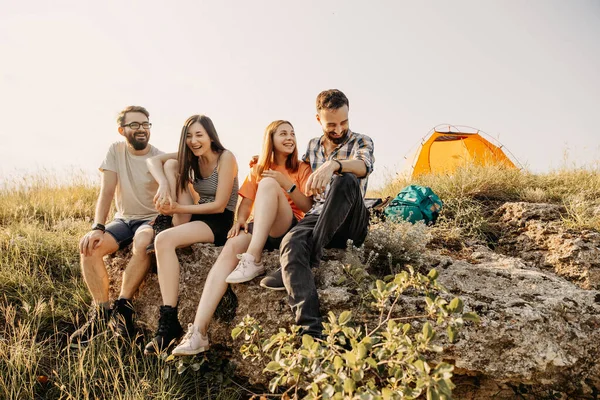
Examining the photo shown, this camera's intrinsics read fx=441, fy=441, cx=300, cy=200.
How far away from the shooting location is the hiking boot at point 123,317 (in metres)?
3.40

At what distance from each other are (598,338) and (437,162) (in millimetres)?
6583

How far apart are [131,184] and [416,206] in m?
3.05

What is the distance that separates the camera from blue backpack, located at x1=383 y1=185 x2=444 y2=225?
496 cm

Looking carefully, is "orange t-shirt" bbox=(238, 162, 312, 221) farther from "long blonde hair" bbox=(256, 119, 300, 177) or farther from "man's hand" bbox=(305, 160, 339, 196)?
"man's hand" bbox=(305, 160, 339, 196)

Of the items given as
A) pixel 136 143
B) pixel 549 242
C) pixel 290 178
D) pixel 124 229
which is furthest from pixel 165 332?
pixel 549 242

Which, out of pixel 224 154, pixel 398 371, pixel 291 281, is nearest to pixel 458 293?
pixel 291 281

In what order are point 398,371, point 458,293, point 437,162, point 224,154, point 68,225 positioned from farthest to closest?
1. point 437,162
2. point 68,225
3. point 224,154
4. point 458,293
5. point 398,371

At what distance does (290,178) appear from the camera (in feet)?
12.8

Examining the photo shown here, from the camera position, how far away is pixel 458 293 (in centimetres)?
302

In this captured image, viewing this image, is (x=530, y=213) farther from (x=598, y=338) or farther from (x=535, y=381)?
(x=535, y=381)

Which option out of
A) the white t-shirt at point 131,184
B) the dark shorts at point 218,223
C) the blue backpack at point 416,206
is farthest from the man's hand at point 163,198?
the blue backpack at point 416,206

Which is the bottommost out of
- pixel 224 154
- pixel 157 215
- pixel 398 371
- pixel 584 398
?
pixel 584 398

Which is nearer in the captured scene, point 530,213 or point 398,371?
point 398,371

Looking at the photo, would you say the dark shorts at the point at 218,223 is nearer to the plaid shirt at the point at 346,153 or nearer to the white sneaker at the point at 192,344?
the plaid shirt at the point at 346,153
